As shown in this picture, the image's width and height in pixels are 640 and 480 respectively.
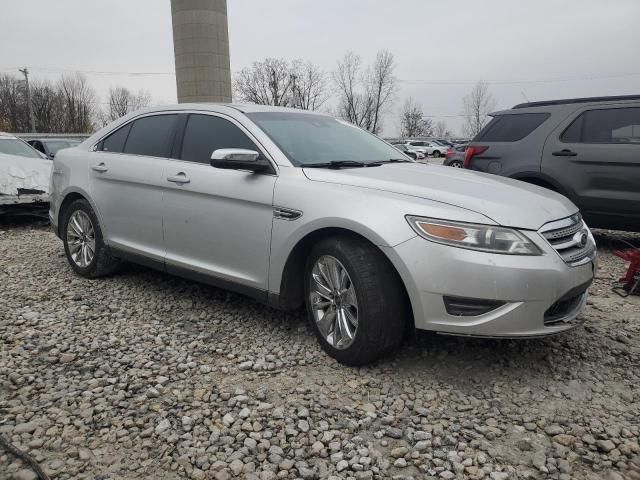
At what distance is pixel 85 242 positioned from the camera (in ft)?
16.5

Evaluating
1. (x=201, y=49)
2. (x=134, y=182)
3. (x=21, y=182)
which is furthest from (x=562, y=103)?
(x=201, y=49)

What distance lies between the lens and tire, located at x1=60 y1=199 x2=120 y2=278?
485cm

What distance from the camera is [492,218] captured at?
2803 mm

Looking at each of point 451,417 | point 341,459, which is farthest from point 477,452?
point 341,459

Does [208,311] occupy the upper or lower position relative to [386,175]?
lower

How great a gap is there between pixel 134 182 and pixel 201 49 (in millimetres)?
25909

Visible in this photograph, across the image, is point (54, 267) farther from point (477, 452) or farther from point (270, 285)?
point (477, 452)

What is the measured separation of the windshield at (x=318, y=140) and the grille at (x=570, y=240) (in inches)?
56.5

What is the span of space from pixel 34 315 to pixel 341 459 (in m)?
2.90

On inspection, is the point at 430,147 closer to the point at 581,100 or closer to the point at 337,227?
the point at 581,100

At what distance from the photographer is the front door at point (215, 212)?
351 centimetres

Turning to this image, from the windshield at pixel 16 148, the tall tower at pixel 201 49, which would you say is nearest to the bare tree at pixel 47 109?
the tall tower at pixel 201 49

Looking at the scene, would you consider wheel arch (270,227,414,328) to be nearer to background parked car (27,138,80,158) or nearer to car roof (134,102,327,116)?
car roof (134,102,327,116)

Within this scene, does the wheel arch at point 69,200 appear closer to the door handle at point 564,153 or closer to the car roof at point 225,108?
the car roof at point 225,108
